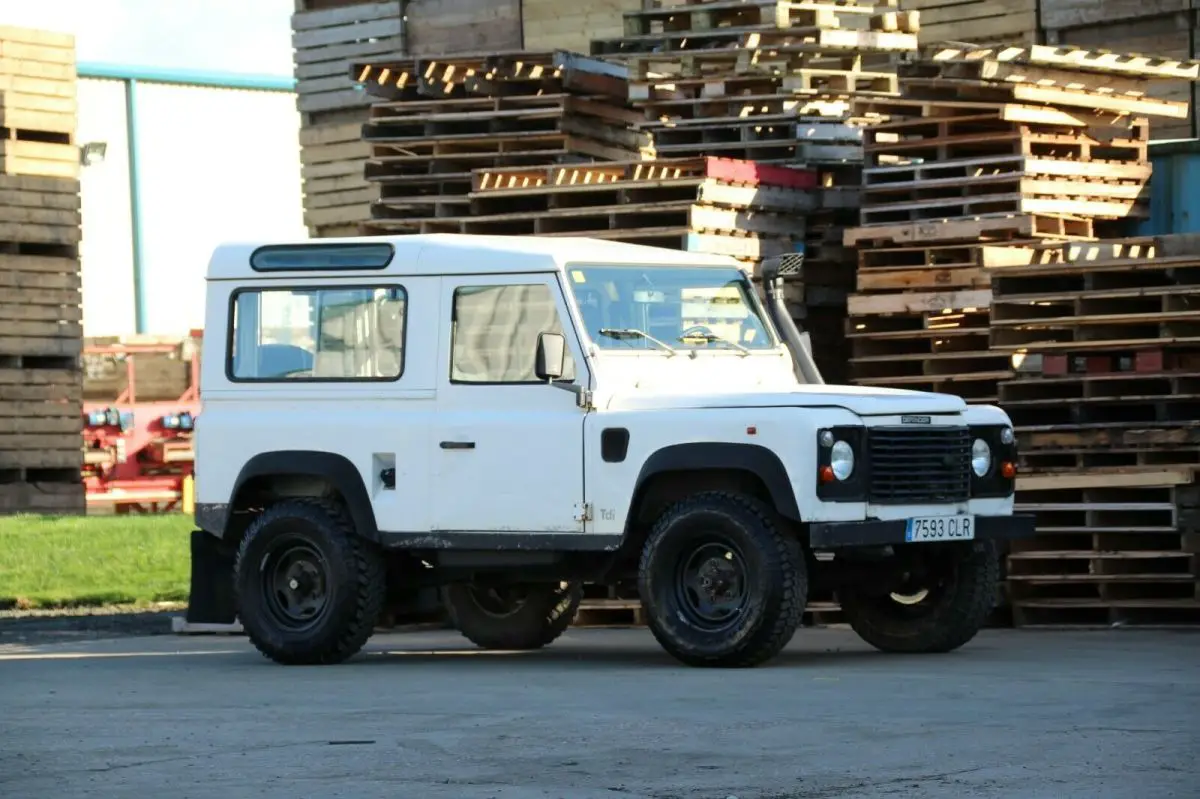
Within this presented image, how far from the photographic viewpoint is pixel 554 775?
263 inches

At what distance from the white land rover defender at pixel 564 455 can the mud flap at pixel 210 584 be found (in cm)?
1

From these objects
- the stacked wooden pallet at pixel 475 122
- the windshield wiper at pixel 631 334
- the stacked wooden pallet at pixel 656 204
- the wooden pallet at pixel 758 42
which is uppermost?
the wooden pallet at pixel 758 42

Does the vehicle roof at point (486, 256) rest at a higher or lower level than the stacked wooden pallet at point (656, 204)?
lower

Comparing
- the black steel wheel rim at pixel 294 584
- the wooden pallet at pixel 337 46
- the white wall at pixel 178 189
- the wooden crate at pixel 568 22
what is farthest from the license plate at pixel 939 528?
the white wall at pixel 178 189

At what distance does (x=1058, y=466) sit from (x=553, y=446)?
3.40m

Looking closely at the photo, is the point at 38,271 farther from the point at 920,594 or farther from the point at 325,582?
the point at 920,594

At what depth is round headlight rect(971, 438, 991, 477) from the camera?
34.6 ft

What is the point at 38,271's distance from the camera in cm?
2211

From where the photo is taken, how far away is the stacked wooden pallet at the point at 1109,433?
39.4 ft

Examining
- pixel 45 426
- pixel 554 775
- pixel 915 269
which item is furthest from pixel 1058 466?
pixel 45 426

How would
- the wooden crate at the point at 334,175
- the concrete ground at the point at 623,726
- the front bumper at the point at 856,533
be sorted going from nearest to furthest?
the concrete ground at the point at 623,726 → the front bumper at the point at 856,533 → the wooden crate at the point at 334,175

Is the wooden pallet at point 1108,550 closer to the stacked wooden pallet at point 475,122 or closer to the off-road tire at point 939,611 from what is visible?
the off-road tire at point 939,611

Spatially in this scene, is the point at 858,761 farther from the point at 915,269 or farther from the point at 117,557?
the point at 117,557

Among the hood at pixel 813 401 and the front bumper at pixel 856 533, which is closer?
the front bumper at pixel 856 533
